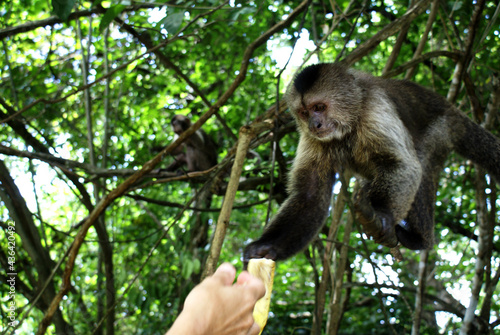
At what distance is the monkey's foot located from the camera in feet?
8.77

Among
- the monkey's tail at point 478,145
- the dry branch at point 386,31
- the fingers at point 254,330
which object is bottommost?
the fingers at point 254,330

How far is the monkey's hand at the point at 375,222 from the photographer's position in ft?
8.77

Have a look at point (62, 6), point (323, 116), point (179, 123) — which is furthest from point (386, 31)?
point (179, 123)

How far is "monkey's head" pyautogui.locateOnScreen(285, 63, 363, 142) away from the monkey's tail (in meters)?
1.10

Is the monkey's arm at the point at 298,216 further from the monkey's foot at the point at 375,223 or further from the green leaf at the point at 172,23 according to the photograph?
the green leaf at the point at 172,23

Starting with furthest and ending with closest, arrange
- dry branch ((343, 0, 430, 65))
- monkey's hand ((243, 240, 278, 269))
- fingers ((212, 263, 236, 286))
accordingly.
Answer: dry branch ((343, 0, 430, 65)) → monkey's hand ((243, 240, 278, 269)) → fingers ((212, 263, 236, 286))

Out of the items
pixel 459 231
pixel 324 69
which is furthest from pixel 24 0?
pixel 459 231

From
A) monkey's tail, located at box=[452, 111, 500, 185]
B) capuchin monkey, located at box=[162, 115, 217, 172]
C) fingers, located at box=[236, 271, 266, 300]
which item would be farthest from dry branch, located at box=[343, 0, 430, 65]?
capuchin monkey, located at box=[162, 115, 217, 172]

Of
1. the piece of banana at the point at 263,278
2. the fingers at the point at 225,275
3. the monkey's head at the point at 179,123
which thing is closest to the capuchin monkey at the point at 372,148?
the piece of banana at the point at 263,278

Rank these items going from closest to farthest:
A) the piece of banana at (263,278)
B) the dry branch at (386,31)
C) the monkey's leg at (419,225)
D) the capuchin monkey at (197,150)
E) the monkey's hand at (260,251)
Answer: the piece of banana at (263,278) → the monkey's hand at (260,251) → the monkey's leg at (419,225) → the dry branch at (386,31) → the capuchin monkey at (197,150)

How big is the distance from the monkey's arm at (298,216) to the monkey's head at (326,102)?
1.06 ft

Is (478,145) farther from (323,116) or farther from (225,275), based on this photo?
(225,275)

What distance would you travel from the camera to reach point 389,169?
10.9 ft

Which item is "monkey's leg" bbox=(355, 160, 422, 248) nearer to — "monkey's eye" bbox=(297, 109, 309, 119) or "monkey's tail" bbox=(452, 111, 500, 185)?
"monkey's eye" bbox=(297, 109, 309, 119)
